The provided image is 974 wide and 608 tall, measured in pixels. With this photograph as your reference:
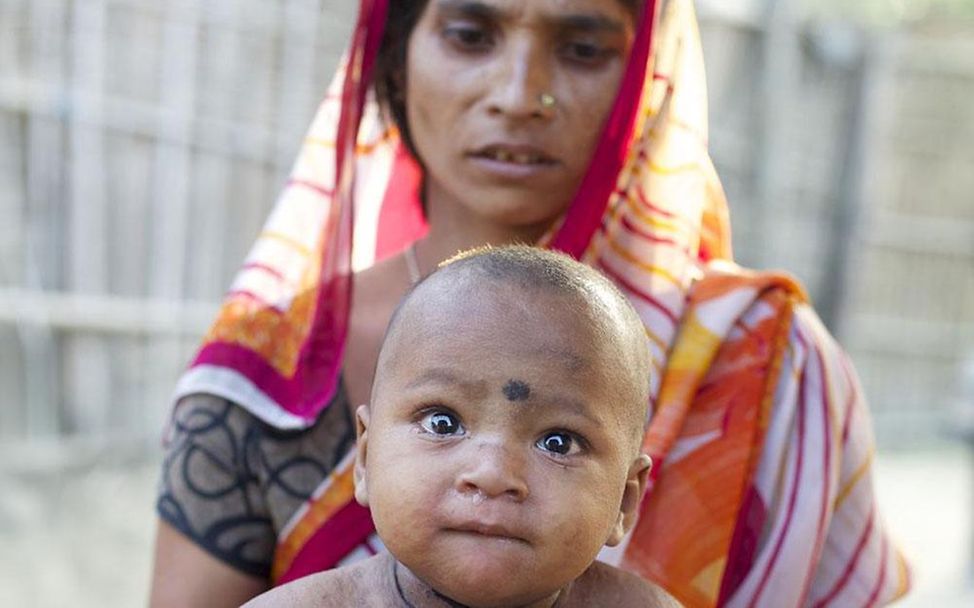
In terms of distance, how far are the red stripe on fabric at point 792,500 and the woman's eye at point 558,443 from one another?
791mm

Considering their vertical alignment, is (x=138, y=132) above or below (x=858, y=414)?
below

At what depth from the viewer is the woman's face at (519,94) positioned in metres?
2.47

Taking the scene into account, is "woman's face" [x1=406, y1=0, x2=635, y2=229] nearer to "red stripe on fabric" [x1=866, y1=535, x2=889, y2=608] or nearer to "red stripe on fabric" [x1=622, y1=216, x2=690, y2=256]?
"red stripe on fabric" [x1=622, y1=216, x2=690, y2=256]

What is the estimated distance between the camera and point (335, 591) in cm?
191

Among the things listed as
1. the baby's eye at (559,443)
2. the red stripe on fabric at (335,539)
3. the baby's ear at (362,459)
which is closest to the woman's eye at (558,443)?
the baby's eye at (559,443)

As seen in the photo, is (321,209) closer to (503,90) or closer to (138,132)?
(503,90)

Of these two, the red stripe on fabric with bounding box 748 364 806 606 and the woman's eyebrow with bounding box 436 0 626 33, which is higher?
the woman's eyebrow with bounding box 436 0 626 33

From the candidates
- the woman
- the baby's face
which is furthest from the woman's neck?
the baby's face

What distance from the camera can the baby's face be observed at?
5.57 ft

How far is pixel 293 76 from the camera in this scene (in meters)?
6.91

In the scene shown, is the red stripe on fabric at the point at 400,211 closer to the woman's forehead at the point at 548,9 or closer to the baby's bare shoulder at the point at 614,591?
the woman's forehead at the point at 548,9

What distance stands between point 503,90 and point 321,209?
18.9 inches

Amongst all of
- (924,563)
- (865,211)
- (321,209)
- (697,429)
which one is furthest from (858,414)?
(865,211)

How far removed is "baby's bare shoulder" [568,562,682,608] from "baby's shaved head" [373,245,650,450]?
0.21 meters
